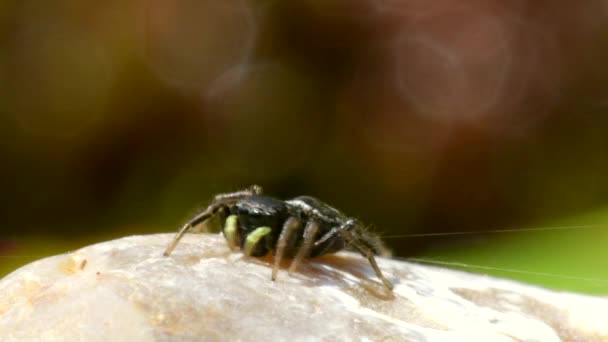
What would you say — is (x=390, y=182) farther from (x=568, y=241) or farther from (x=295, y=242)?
(x=295, y=242)

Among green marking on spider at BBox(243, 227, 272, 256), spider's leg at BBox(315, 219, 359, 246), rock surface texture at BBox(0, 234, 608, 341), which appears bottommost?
rock surface texture at BBox(0, 234, 608, 341)

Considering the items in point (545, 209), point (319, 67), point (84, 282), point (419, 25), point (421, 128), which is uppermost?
point (419, 25)

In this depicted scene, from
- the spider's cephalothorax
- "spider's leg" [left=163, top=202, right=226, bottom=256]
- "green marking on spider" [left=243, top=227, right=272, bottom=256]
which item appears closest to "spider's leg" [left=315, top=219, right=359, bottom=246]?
the spider's cephalothorax

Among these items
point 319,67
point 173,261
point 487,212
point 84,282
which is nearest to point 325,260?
point 173,261

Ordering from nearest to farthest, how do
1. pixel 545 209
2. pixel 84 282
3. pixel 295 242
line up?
pixel 84 282
pixel 295 242
pixel 545 209

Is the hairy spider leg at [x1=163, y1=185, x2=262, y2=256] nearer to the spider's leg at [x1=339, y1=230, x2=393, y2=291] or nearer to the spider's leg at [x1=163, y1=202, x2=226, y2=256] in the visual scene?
the spider's leg at [x1=163, y1=202, x2=226, y2=256]

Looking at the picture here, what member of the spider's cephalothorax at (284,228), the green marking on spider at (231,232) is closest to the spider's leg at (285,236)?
the spider's cephalothorax at (284,228)

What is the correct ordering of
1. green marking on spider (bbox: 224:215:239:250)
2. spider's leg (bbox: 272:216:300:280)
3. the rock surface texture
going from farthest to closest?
green marking on spider (bbox: 224:215:239:250)
spider's leg (bbox: 272:216:300:280)
the rock surface texture

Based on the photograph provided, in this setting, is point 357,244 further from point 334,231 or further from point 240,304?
point 240,304
